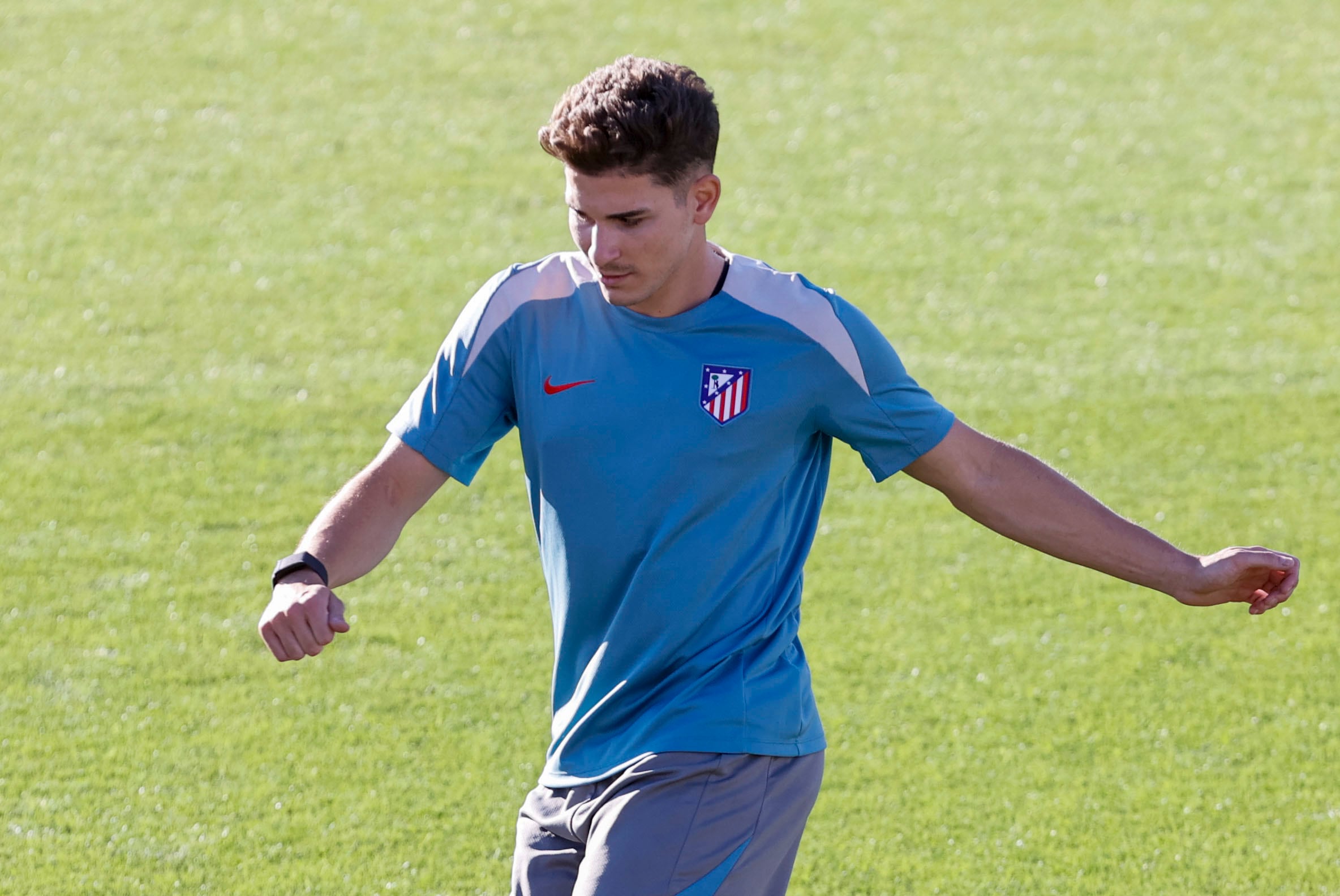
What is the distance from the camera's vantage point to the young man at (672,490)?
317 cm

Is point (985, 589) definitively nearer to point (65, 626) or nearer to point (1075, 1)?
point (65, 626)

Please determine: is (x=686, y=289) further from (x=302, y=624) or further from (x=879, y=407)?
(x=302, y=624)

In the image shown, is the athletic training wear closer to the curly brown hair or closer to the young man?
the young man

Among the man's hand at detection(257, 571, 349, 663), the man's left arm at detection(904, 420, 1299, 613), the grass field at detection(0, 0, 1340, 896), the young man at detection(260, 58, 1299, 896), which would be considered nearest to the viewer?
the man's hand at detection(257, 571, 349, 663)

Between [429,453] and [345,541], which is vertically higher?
[429,453]

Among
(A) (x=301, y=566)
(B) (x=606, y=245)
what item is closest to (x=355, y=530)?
(A) (x=301, y=566)

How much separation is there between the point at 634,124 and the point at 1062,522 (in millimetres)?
1158

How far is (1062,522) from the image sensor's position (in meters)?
3.39

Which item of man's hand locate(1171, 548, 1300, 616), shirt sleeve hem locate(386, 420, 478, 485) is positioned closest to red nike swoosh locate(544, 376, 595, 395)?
shirt sleeve hem locate(386, 420, 478, 485)

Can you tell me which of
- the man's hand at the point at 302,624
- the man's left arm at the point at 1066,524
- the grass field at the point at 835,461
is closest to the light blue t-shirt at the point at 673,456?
the man's left arm at the point at 1066,524

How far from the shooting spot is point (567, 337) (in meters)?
3.31

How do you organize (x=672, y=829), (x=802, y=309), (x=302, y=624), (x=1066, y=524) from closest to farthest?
(x=302, y=624)
(x=672, y=829)
(x=802, y=309)
(x=1066, y=524)

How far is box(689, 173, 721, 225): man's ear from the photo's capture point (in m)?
3.20

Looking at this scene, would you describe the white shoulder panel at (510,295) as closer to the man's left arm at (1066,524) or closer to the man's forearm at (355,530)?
the man's forearm at (355,530)
